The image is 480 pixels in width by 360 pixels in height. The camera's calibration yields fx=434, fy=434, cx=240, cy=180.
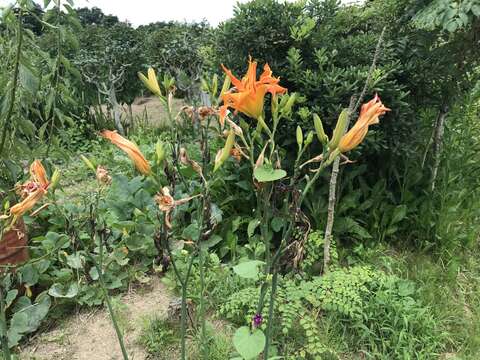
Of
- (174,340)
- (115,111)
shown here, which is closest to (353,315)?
(174,340)

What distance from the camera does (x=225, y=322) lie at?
2.17 meters

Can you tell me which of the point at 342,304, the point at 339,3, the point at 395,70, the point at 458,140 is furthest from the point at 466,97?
the point at 342,304

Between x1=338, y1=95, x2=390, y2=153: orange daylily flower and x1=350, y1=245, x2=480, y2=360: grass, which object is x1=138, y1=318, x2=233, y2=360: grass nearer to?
x1=350, y1=245, x2=480, y2=360: grass

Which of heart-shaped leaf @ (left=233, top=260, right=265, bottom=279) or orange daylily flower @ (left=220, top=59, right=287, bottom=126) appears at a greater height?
orange daylily flower @ (left=220, top=59, right=287, bottom=126)

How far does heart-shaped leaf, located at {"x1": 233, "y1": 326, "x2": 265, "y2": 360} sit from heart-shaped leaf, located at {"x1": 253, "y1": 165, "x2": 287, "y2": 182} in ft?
1.38

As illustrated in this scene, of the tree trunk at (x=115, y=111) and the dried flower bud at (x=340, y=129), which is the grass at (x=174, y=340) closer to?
the dried flower bud at (x=340, y=129)

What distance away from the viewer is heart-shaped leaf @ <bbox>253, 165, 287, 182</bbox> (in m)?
0.89

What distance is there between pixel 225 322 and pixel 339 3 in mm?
1981

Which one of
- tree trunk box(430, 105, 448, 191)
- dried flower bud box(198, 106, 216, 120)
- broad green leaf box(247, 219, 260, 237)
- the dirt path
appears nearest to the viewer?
dried flower bud box(198, 106, 216, 120)

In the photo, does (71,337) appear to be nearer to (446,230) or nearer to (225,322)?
(225,322)

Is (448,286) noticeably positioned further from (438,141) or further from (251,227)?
(251,227)

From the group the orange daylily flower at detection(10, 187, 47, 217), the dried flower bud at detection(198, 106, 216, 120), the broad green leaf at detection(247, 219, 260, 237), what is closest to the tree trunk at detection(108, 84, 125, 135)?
the broad green leaf at detection(247, 219, 260, 237)

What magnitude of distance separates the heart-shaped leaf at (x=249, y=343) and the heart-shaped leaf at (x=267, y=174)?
1.38 ft

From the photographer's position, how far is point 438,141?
2.81m
